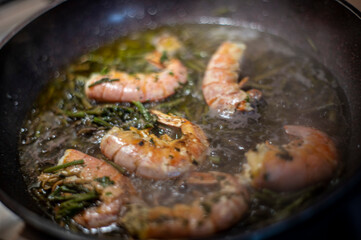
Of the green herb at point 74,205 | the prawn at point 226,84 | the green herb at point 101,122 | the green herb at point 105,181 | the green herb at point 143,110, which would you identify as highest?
the prawn at point 226,84

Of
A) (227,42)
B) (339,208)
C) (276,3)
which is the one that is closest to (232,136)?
(339,208)

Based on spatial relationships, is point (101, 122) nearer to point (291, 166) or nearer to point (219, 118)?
point (219, 118)

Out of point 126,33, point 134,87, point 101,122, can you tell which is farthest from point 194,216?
point 126,33

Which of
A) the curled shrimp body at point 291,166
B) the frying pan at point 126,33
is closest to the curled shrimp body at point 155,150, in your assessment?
the curled shrimp body at point 291,166

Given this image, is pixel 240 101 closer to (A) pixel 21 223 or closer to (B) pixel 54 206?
(B) pixel 54 206

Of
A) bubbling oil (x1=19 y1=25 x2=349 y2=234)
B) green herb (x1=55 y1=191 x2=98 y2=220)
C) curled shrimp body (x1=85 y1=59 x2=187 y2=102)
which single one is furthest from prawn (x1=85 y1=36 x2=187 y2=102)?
green herb (x1=55 y1=191 x2=98 y2=220)

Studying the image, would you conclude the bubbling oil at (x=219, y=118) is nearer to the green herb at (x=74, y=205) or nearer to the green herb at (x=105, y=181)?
the green herb at (x=105, y=181)
